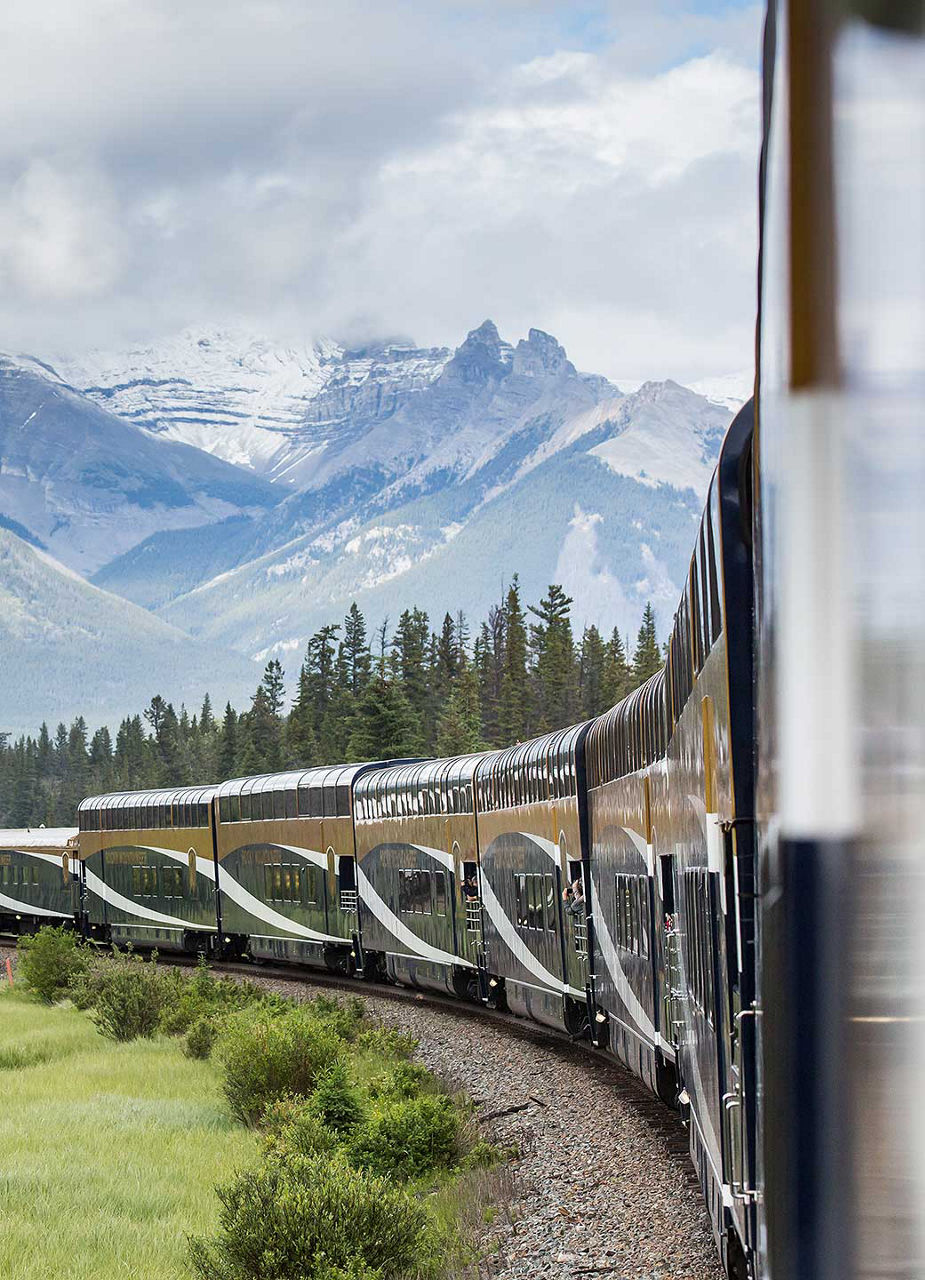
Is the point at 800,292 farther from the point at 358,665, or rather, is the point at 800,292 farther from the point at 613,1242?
the point at 358,665

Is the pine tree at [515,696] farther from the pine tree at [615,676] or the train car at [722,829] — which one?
the train car at [722,829]

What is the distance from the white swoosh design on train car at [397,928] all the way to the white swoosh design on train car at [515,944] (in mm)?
1979

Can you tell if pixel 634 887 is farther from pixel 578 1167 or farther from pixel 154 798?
pixel 154 798

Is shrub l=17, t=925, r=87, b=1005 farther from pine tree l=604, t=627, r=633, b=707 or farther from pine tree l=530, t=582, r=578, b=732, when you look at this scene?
pine tree l=530, t=582, r=578, b=732

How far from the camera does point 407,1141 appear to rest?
15.1 meters

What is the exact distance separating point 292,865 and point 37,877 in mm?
21640

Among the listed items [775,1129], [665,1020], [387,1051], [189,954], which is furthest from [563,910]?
[189,954]

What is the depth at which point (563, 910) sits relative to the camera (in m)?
18.2

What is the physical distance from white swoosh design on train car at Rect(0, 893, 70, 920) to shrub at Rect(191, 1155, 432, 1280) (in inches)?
1574

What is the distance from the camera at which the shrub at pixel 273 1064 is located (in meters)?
19.3

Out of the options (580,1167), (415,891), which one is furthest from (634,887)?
(415,891)

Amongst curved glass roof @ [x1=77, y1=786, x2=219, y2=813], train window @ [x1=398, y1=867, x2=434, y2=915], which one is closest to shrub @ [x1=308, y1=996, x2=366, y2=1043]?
train window @ [x1=398, y1=867, x2=434, y2=915]

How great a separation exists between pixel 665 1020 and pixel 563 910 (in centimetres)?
670

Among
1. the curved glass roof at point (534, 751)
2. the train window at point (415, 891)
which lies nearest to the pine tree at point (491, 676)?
the train window at point (415, 891)
